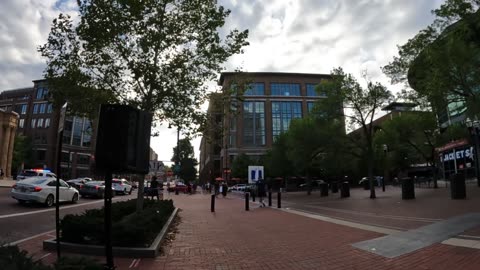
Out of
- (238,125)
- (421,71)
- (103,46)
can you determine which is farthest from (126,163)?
(238,125)

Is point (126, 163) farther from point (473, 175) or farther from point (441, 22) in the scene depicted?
point (473, 175)

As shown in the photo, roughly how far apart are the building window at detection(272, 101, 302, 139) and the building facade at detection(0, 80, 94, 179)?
48.6 metres

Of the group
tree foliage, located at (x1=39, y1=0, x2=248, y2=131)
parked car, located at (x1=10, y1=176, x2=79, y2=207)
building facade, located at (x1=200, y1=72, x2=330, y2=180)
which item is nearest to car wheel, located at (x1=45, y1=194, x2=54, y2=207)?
parked car, located at (x1=10, y1=176, x2=79, y2=207)

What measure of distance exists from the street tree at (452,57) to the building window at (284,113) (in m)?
79.6

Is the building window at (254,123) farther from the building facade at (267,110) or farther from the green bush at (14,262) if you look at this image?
the green bush at (14,262)

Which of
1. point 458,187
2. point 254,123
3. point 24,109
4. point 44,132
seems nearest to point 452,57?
point 458,187

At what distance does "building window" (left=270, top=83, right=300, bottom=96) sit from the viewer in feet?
330

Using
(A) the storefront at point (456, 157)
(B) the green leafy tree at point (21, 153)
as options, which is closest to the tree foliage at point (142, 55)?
(A) the storefront at point (456, 157)

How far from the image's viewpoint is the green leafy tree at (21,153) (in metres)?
75.3

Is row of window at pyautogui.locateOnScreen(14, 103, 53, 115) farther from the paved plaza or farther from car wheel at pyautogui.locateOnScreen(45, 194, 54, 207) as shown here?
the paved plaza

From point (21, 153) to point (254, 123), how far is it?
5490 cm

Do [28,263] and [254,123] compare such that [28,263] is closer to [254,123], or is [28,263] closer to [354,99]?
[354,99]

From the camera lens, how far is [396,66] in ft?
72.4

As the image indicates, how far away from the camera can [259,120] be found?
3875 inches
